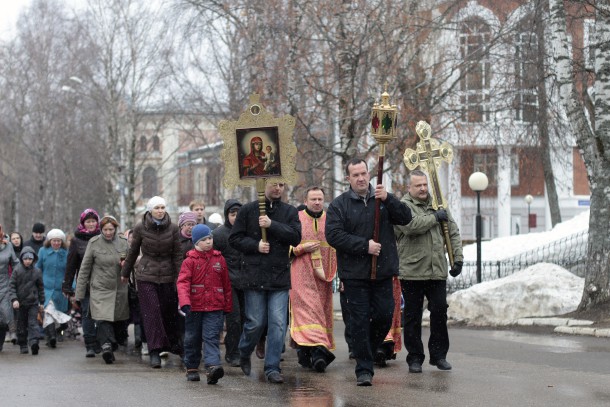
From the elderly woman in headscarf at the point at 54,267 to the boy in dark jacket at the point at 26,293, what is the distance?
911 millimetres

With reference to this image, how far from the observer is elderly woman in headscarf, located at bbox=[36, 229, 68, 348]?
17.3m

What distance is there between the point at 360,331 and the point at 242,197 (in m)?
26.9

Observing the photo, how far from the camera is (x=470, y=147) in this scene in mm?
27109

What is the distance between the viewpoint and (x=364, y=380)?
418 inches

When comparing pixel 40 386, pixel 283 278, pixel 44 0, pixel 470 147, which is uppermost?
pixel 44 0

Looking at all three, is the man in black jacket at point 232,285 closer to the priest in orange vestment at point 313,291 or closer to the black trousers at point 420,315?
the priest in orange vestment at point 313,291

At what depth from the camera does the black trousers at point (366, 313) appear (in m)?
10.7

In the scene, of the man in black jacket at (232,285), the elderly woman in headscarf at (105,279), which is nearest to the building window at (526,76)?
the man in black jacket at (232,285)

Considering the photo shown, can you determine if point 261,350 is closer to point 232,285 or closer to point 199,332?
point 232,285

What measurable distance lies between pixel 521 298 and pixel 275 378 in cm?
858

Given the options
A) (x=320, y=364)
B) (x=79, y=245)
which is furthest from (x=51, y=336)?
(x=320, y=364)

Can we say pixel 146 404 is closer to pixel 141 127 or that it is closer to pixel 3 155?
pixel 141 127

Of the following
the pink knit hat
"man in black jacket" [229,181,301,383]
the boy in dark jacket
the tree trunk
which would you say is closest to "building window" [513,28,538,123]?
the tree trunk

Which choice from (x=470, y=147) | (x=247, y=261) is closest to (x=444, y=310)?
(x=247, y=261)
